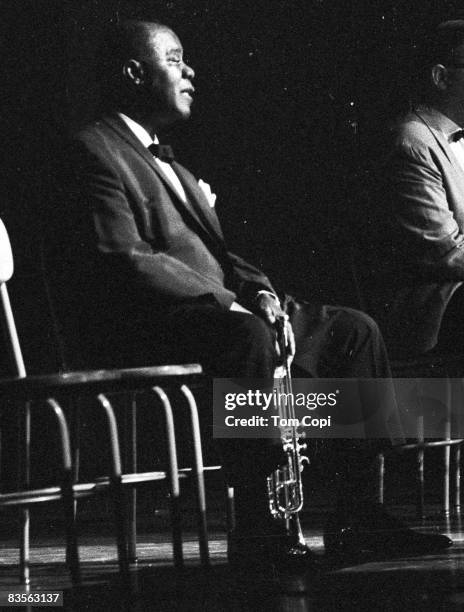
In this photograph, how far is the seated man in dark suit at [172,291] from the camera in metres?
2.30

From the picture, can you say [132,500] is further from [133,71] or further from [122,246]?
[133,71]

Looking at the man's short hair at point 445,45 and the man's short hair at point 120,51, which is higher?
the man's short hair at point 445,45

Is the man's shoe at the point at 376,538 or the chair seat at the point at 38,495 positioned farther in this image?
the man's shoe at the point at 376,538

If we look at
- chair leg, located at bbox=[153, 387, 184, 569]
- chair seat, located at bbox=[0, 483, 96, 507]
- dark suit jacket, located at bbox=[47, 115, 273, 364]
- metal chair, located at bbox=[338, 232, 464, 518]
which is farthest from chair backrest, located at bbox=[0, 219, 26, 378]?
metal chair, located at bbox=[338, 232, 464, 518]

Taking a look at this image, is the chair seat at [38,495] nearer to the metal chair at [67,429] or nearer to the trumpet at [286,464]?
the metal chair at [67,429]

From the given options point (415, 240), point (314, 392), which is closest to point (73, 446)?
point (314, 392)

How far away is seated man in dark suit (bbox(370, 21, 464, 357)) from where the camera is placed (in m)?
3.00

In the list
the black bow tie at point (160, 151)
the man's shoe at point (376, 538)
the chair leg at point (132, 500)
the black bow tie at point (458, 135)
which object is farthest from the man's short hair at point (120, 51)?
the man's shoe at point (376, 538)

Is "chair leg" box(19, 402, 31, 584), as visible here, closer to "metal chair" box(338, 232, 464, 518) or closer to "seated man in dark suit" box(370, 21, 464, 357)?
"metal chair" box(338, 232, 464, 518)

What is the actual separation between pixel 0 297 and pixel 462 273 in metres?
1.21

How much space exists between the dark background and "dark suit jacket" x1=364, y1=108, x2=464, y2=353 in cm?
79

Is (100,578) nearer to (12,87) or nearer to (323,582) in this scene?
(323,582)

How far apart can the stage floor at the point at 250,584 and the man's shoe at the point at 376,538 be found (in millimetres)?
53

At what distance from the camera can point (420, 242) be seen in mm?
3012
